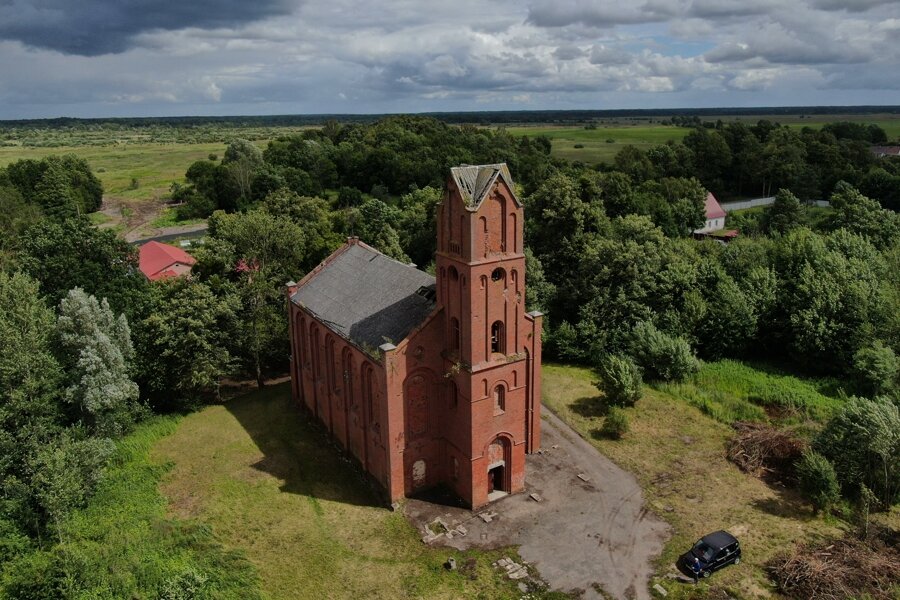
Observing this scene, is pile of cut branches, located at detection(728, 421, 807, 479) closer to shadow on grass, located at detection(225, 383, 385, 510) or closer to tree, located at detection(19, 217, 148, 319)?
shadow on grass, located at detection(225, 383, 385, 510)

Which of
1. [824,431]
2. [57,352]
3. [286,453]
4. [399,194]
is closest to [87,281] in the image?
[57,352]

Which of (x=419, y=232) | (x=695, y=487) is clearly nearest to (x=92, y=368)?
(x=695, y=487)

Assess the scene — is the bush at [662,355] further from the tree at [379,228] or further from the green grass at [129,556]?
the green grass at [129,556]

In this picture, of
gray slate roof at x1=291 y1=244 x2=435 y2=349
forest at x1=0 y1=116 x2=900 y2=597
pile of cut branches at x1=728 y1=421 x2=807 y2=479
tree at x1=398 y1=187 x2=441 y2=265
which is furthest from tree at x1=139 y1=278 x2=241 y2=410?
pile of cut branches at x1=728 y1=421 x2=807 y2=479

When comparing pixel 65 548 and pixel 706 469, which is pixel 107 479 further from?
pixel 706 469

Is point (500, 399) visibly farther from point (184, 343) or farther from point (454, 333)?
point (184, 343)

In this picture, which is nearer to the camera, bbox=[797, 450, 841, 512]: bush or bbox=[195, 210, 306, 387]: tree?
bbox=[797, 450, 841, 512]: bush
